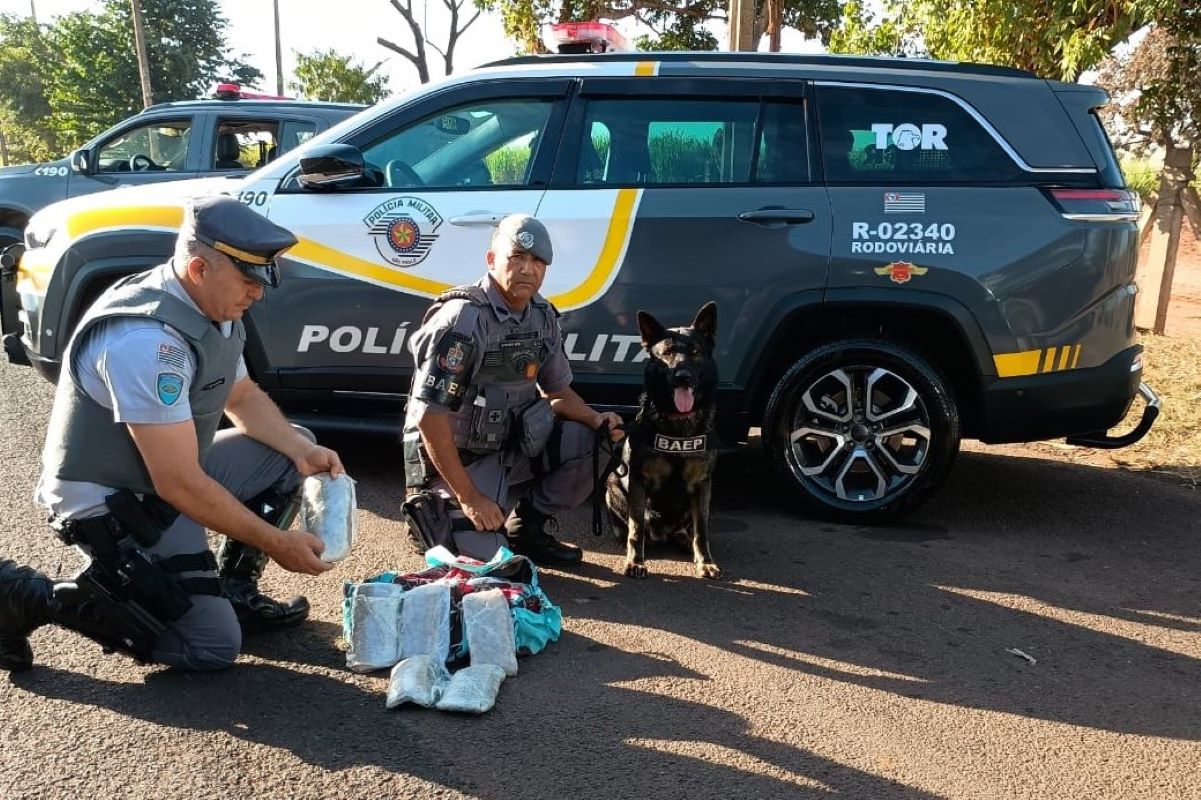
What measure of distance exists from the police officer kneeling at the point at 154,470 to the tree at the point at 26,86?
5270 cm

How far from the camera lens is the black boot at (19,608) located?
2.86m

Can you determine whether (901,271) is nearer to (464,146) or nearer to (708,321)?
(708,321)

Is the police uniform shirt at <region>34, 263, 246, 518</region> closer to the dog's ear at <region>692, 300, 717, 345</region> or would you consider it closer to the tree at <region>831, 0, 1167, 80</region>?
the dog's ear at <region>692, 300, 717, 345</region>

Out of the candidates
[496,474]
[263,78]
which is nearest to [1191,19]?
[496,474]

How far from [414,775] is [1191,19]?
9109mm

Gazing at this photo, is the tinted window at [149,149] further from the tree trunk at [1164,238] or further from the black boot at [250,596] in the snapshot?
the tree trunk at [1164,238]

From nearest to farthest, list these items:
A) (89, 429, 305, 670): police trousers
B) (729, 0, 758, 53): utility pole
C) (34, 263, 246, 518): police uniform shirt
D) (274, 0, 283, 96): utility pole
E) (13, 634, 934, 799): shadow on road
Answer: (13, 634, 934, 799): shadow on road
(34, 263, 246, 518): police uniform shirt
(89, 429, 305, 670): police trousers
(729, 0, 758, 53): utility pole
(274, 0, 283, 96): utility pole

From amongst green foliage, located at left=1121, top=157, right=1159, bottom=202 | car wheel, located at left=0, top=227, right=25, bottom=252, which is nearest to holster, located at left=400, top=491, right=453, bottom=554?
car wheel, located at left=0, top=227, right=25, bottom=252

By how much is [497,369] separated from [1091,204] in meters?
2.61

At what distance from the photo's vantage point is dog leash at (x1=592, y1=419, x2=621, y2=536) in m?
4.19

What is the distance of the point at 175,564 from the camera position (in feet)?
9.70

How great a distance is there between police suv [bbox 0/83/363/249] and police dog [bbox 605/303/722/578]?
5572mm

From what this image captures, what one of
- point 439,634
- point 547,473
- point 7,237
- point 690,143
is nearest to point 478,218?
point 690,143

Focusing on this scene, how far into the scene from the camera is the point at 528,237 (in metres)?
3.75
